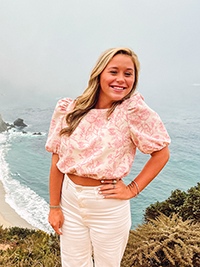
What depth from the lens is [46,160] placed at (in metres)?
13.5

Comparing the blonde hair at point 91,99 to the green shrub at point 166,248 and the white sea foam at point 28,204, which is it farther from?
the white sea foam at point 28,204

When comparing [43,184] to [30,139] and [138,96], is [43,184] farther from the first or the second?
[138,96]

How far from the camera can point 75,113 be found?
37.4 inches

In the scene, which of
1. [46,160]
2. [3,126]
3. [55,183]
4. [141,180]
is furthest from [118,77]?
[3,126]

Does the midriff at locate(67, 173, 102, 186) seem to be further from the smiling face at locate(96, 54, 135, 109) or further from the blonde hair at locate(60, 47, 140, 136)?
the smiling face at locate(96, 54, 135, 109)

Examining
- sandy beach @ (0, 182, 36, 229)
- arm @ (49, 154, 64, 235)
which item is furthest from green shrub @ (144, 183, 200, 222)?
sandy beach @ (0, 182, 36, 229)

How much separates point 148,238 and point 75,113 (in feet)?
4.00

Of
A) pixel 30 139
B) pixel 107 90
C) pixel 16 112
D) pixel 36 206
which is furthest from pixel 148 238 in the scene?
pixel 16 112

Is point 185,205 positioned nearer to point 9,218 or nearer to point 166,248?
point 166,248

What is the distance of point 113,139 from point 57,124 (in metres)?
0.27

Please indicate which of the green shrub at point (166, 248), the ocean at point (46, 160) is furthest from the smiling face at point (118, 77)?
the ocean at point (46, 160)

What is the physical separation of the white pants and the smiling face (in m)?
0.38

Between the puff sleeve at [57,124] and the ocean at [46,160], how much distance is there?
5537 millimetres

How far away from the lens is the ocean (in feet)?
26.2
